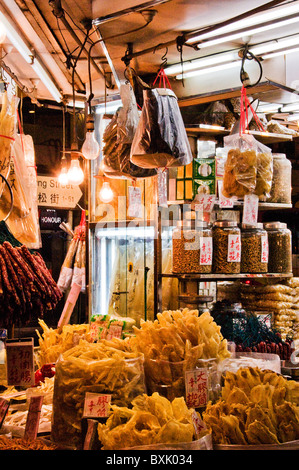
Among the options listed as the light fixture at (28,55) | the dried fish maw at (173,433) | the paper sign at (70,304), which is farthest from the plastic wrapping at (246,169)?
the paper sign at (70,304)

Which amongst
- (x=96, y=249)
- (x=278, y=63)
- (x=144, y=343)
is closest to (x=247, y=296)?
(x=96, y=249)

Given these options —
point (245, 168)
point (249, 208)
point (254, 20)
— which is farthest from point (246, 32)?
point (249, 208)

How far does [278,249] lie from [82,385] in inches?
91.7

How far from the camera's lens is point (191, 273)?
10.9 ft

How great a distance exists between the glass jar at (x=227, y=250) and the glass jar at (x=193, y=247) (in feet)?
0.25

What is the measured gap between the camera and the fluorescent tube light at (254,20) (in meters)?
A: 2.40

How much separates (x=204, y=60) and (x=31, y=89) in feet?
5.60

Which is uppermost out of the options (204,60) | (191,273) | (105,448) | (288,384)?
→ (204,60)

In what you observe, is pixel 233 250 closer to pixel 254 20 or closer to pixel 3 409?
pixel 254 20

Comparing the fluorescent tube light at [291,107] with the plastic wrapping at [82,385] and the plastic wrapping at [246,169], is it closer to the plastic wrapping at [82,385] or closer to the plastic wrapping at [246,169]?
the plastic wrapping at [246,169]

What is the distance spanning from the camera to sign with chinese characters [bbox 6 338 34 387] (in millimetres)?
2080

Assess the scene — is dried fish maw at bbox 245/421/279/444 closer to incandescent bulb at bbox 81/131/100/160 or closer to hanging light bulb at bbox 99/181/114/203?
incandescent bulb at bbox 81/131/100/160

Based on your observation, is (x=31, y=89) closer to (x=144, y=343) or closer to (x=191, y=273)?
(x=191, y=273)

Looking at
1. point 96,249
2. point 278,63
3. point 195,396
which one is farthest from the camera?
point 96,249
